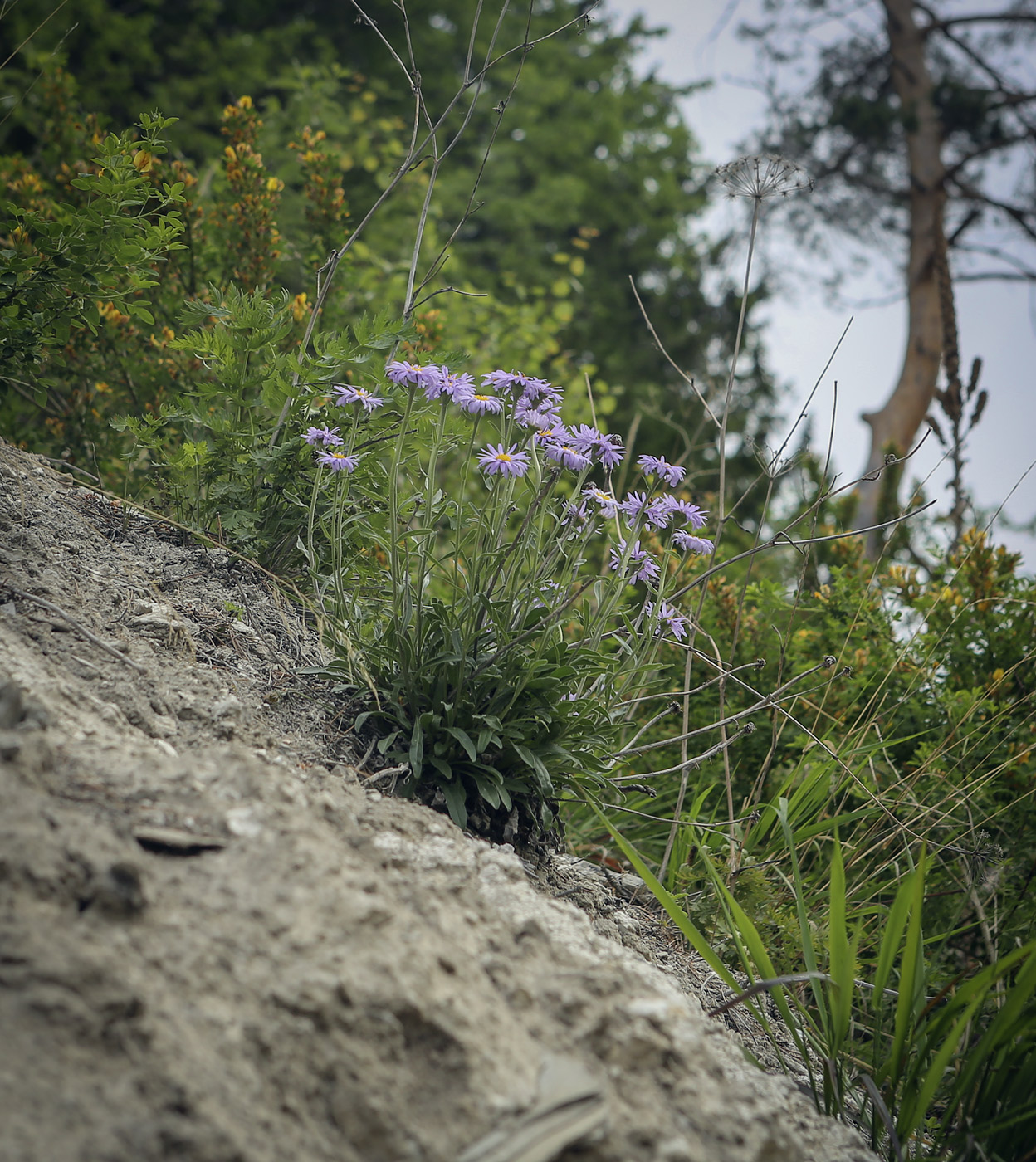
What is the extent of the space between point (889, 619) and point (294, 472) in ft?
7.66

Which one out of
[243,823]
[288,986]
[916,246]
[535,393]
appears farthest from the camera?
[916,246]

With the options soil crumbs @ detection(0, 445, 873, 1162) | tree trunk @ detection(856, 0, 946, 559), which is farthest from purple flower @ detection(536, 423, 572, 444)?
tree trunk @ detection(856, 0, 946, 559)

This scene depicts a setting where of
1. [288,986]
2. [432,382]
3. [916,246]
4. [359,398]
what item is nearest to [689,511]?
[432,382]

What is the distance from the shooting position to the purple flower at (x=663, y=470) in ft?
6.88

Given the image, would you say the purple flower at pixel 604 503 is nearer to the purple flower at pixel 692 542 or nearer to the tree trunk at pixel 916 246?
the purple flower at pixel 692 542

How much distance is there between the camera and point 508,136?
13.3 m

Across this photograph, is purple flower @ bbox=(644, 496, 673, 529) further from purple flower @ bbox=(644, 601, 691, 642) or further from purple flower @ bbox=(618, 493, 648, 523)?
purple flower @ bbox=(644, 601, 691, 642)

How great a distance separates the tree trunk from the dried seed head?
5562 mm

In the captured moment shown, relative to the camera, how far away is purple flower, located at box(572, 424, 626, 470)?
2.08 m

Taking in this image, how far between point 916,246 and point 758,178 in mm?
7262

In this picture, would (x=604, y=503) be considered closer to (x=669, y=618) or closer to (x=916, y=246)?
(x=669, y=618)

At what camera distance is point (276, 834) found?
1328 mm

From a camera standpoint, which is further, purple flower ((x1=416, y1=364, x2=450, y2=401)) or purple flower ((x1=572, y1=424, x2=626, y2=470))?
purple flower ((x1=572, y1=424, x2=626, y2=470))

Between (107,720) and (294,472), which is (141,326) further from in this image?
(107,720)
